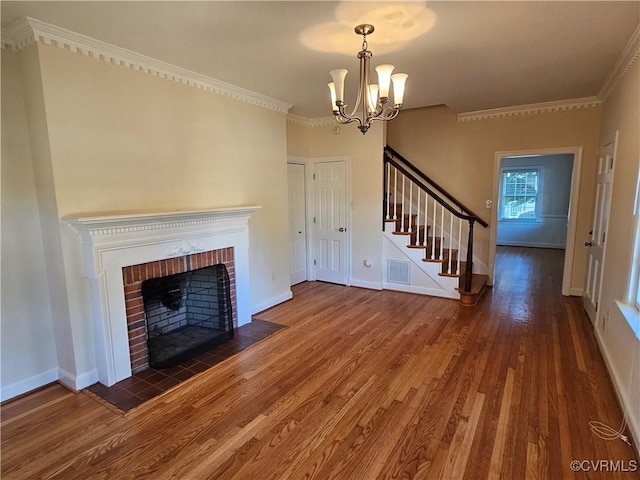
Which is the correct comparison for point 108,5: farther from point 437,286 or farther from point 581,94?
point 581,94

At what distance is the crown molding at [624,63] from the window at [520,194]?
5602 millimetres

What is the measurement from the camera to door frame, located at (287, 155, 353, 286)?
520 cm

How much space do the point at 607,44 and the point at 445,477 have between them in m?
3.38

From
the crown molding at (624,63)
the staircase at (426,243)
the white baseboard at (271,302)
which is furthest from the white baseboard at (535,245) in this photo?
the white baseboard at (271,302)

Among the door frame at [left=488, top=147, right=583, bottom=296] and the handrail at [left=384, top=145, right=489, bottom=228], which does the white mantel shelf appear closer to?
the handrail at [left=384, top=145, right=489, bottom=228]

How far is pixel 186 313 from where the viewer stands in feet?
11.7

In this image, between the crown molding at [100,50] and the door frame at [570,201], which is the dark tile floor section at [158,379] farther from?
the door frame at [570,201]

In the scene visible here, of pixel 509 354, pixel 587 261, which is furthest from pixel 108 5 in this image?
pixel 587 261

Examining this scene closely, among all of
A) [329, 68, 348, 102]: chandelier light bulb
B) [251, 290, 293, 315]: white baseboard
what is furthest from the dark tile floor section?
[329, 68, 348, 102]: chandelier light bulb

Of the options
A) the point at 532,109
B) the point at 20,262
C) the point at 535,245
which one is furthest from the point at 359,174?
the point at 535,245

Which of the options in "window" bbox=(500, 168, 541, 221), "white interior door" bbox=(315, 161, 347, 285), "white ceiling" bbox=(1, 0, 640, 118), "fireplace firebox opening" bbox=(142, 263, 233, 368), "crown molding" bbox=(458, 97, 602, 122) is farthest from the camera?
"window" bbox=(500, 168, 541, 221)

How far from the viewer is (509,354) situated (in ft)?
10.1

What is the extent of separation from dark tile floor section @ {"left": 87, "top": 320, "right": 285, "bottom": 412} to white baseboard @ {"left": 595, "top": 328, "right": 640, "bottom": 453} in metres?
2.87

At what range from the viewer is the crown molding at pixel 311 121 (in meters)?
5.06
